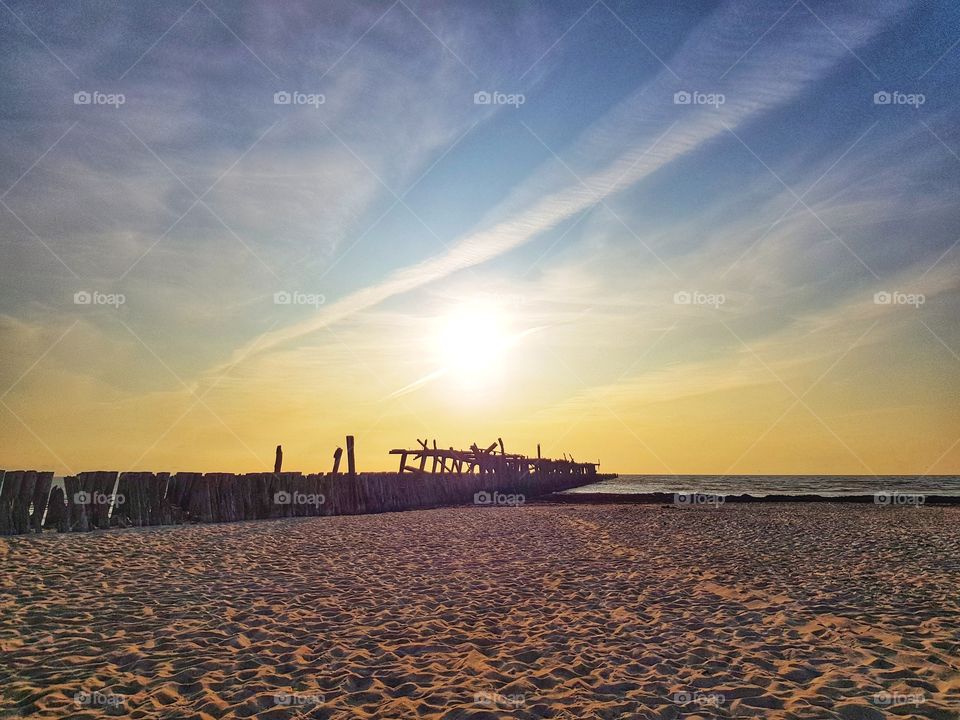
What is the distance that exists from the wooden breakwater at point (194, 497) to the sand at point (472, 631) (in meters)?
1.74

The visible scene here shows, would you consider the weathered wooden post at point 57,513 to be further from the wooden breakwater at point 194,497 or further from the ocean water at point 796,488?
the ocean water at point 796,488

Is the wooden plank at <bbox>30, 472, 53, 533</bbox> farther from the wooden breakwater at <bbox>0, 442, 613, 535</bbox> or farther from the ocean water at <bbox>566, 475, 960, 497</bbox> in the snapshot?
the ocean water at <bbox>566, 475, 960, 497</bbox>

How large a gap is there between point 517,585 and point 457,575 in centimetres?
105

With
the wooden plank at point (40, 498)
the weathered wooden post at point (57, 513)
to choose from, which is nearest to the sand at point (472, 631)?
the wooden plank at point (40, 498)

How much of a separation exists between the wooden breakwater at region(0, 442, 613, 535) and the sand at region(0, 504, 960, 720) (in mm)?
1737

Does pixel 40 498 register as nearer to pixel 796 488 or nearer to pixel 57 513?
pixel 57 513

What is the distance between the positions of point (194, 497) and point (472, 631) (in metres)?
12.0

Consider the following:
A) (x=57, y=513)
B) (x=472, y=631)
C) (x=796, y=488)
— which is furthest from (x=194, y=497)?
(x=796, y=488)

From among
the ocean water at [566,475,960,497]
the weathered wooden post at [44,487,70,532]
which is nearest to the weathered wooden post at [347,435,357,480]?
the weathered wooden post at [44,487,70,532]

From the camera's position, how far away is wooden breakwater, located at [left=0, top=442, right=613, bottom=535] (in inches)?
511

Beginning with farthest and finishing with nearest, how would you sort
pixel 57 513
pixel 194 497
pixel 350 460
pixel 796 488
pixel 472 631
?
1. pixel 796 488
2. pixel 350 460
3. pixel 194 497
4. pixel 57 513
5. pixel 472 631

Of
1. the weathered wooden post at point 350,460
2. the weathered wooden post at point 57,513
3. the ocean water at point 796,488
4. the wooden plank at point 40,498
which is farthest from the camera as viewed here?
the ocean water at point 796,488

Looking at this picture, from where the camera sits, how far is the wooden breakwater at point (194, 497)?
1298 centimetres

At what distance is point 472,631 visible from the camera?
6031 mm
